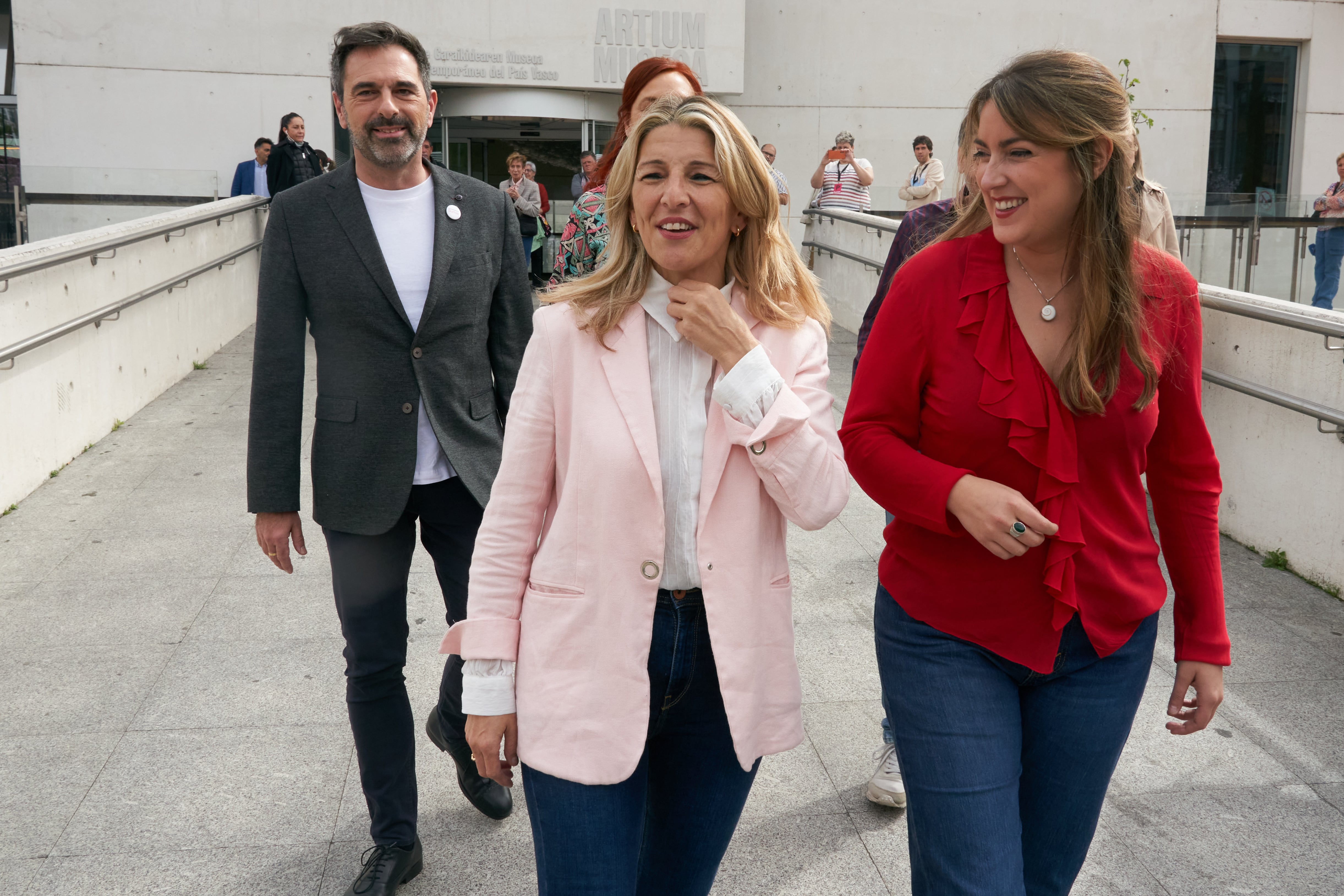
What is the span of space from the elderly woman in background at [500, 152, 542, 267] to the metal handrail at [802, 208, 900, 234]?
11.1 feet

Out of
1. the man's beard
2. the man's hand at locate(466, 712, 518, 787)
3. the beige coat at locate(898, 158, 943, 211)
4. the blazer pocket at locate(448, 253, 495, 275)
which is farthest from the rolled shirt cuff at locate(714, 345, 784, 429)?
the beige coat at locate(898, 158, 943, 211)

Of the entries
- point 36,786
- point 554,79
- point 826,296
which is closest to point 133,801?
point 36,786

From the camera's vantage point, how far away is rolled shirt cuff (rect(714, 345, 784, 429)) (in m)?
1.81

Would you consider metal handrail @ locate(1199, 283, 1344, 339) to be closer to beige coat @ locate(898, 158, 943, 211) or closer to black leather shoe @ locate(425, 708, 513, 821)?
black leather shoe @ locate(425, 708, 513, 821)

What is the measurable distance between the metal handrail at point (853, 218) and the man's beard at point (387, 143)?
732 centimetres

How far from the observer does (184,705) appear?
12.7 feet

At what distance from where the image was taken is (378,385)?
110 inches

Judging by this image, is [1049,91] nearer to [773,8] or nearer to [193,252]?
[193,252]

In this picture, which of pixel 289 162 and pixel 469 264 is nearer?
pixel 469 264

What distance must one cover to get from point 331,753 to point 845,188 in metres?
11.6

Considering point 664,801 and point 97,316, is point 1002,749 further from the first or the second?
point 97,316

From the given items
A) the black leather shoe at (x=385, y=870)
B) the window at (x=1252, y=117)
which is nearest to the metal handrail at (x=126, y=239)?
the black leather shoe at (x=385, y=870)

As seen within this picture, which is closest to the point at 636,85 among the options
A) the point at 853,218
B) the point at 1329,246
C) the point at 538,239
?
the point at 853,218

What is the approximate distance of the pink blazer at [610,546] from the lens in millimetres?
1857
